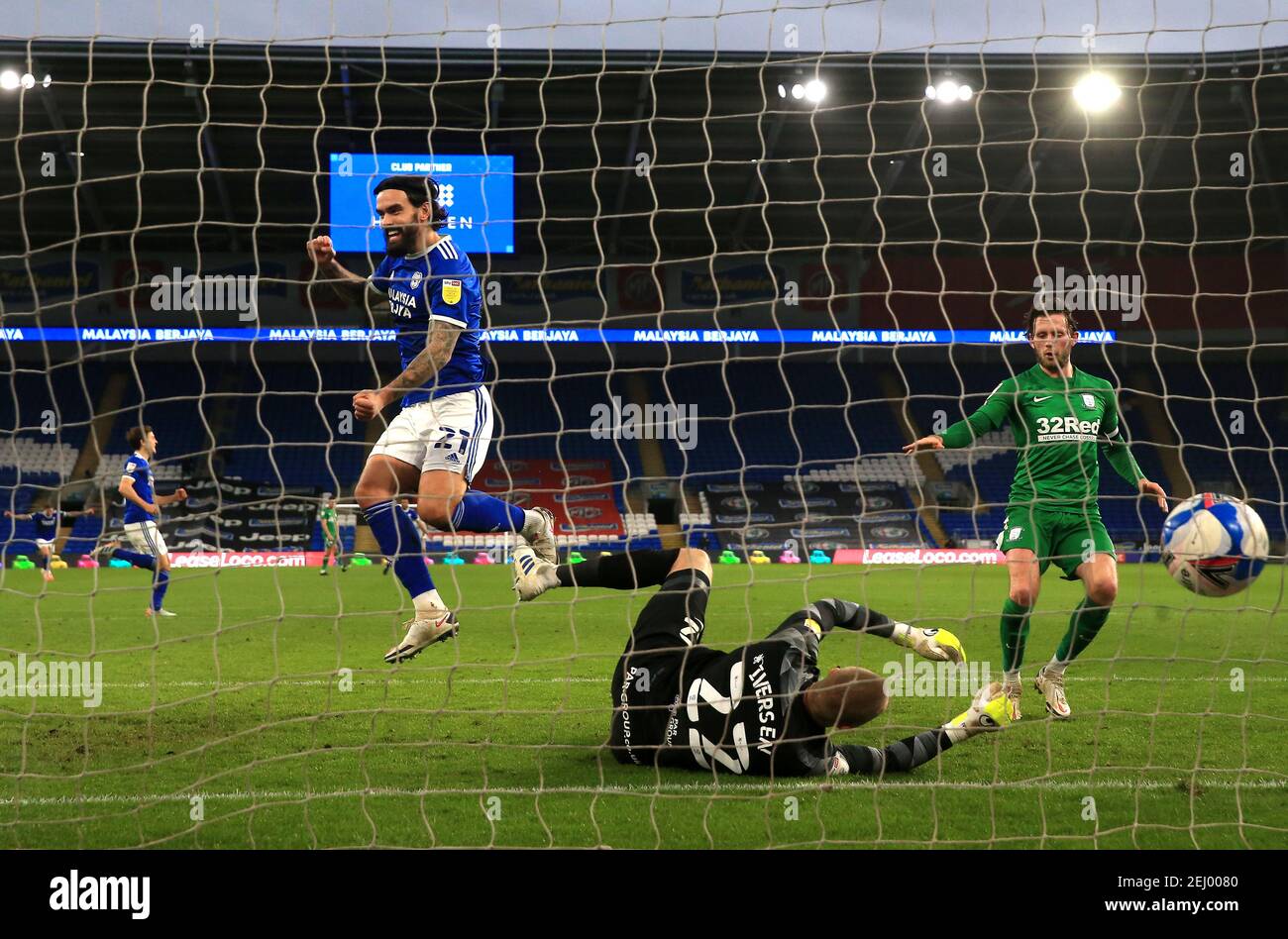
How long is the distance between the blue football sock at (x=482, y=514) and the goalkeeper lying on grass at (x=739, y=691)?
1.30 ft

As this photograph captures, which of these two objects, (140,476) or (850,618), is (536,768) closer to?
(850,618)

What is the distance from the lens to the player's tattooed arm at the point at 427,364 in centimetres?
470

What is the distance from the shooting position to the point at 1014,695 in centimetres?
584

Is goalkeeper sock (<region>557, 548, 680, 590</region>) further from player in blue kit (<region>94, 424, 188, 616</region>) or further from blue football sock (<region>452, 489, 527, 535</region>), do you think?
player in blue kit (<region>94, 424, 188, 616</region>)

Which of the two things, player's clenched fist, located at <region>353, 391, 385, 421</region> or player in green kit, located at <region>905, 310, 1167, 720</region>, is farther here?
player in green kit, located at <region>905, 310, 1167, 720</region>

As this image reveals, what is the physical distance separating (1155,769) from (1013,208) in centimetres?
2285

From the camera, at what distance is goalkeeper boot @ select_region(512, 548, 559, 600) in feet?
17.1

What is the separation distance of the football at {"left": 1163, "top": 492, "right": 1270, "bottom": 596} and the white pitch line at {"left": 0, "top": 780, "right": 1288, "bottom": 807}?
845 millimetres

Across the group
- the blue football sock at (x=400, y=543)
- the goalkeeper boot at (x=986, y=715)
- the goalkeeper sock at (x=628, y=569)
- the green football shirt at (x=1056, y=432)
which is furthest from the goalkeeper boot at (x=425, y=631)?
the green football shirt at (x=1056, y=432)

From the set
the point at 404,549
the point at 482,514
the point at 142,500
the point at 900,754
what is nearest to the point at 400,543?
the point at 404,549

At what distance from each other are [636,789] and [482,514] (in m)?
1.45

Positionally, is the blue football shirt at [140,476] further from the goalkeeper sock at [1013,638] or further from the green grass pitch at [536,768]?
the goalkeeper sock at [1013,638]

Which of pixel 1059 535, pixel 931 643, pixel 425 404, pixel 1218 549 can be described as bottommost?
pixel 931 643

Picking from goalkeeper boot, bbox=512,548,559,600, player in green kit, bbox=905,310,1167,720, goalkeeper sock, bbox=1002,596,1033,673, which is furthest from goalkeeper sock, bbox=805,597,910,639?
goalkeeper boot, bbox=512,548,559,600
